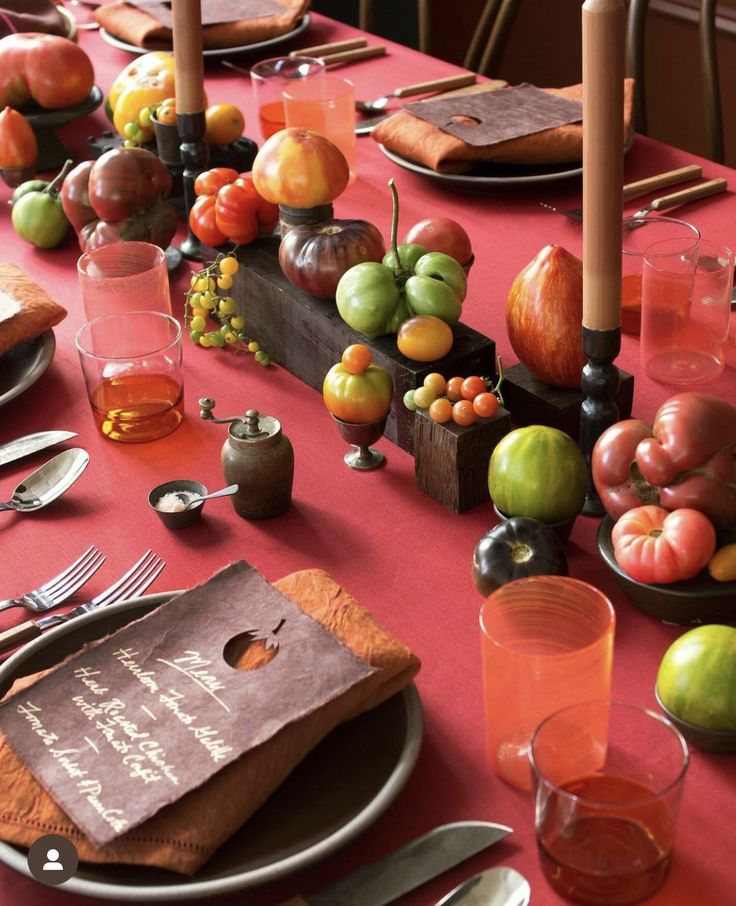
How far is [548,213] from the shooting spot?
5.16ft

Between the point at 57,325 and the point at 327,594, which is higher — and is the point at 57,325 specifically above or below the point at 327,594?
below

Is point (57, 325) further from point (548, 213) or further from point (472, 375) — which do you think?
point (548, 213)

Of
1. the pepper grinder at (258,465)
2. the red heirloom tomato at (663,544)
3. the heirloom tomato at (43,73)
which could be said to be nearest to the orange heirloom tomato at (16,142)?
the heirloom tomato at (43,73)

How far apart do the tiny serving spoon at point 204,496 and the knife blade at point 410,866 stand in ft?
1.29

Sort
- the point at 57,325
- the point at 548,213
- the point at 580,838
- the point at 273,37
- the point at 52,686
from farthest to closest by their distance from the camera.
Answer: the point at 273,37
the point at 548,213
the point at 57,325
the point at 52,686
the point at 580,838

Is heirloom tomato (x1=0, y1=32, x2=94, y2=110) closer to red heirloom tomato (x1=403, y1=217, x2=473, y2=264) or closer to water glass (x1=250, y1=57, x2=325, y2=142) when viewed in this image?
water glass (x1=250, y1=57, x2=325, y2=142)

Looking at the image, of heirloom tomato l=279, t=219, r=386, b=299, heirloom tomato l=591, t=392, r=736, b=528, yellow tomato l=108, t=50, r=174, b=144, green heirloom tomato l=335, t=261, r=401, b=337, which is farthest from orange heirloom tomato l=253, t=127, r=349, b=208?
heirloom tomato l=591, t=392, r=736, b=528

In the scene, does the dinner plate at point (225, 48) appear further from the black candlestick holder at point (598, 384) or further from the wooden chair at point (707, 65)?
the black candlestick holder at point (598, 384)

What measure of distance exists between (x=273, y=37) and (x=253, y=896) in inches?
67.7

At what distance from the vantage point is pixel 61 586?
3.25ft

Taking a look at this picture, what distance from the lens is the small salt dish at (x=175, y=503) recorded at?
3.46ft

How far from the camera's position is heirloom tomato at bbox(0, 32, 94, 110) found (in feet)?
5.87

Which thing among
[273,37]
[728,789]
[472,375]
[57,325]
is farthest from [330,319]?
[273,37]

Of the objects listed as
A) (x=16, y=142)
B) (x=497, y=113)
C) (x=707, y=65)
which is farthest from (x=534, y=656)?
(x=707, y=65)
